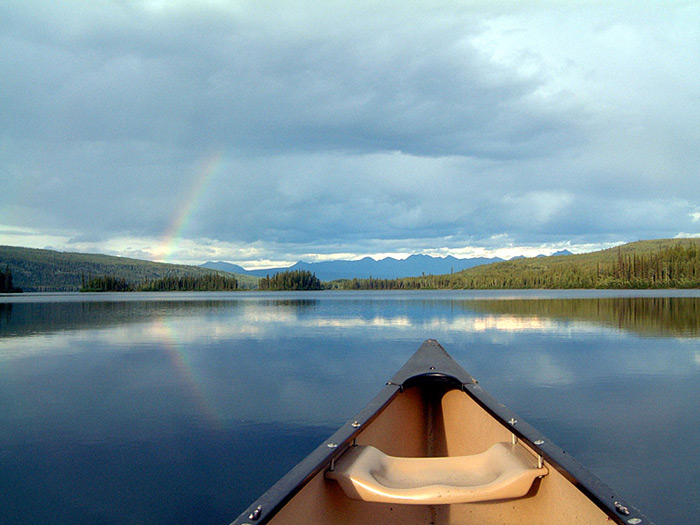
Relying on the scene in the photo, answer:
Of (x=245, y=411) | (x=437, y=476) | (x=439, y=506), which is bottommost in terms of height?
(x=245, y=411)

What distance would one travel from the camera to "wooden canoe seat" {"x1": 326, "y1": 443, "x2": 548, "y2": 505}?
4.67 m

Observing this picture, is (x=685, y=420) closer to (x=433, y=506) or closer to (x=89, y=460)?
(x=433, y=506)

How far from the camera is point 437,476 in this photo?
529cm

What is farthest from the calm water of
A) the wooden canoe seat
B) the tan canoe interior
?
the wooden canoe seat

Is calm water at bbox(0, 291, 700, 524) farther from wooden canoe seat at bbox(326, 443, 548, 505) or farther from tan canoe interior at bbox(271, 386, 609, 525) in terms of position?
wooden canoe seat at bbox(326, 443, 548, 505)

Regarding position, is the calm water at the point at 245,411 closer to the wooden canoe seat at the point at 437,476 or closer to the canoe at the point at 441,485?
the canoe at the point at 441,485

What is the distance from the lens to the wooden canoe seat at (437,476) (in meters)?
4.67

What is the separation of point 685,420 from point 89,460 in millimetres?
12008

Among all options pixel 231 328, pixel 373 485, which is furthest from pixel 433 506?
pixel 231 328

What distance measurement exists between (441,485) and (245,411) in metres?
8.04

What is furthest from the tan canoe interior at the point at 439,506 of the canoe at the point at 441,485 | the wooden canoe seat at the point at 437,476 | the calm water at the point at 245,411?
the calm water at the point at 245,411

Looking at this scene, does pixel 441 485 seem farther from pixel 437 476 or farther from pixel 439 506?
pixel 439 506

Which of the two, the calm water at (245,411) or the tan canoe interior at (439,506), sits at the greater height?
the tan canoe interior at (439,506)

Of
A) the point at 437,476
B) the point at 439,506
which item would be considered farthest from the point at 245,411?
the point at 437,476
